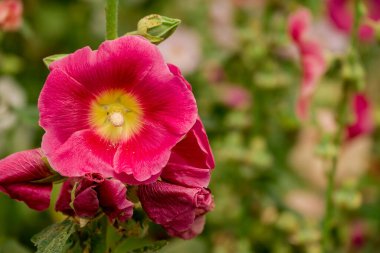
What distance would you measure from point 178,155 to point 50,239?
0.14 meters

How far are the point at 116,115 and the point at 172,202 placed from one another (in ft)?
0.33

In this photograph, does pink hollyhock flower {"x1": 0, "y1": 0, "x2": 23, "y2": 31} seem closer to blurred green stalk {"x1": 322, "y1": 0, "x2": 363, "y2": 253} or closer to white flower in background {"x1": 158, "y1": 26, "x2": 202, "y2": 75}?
blurred green stalk {"x1": 322, "y1": 0, "x2": 363, "y2": 253}

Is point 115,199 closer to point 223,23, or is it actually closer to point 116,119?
point 116,119

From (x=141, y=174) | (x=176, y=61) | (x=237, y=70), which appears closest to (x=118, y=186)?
(x=141, y=174)

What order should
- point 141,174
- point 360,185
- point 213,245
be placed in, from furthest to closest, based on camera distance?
point 360,185 < point 213,245 < point 141,174

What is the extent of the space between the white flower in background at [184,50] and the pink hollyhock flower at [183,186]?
0.90 metres

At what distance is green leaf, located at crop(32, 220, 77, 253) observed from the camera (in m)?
0.72

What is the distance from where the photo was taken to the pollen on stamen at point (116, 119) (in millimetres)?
749

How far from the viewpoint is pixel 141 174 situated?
2.28 ft

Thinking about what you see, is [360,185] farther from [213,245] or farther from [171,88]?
[171,88]

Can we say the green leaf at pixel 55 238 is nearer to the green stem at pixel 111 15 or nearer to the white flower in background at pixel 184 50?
→ the green stem at pixel 111 15

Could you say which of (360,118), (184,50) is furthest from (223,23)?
(360,118)

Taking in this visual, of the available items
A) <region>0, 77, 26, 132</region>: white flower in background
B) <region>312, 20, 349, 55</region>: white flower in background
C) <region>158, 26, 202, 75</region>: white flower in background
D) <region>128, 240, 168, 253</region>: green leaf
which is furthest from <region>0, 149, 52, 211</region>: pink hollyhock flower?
<region>312, 20, 349, 55</region>: white flower in background

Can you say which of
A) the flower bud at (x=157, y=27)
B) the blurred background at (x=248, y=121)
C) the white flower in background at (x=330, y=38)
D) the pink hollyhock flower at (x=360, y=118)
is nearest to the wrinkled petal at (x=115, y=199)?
the flower bud at (x=157, y=27)
